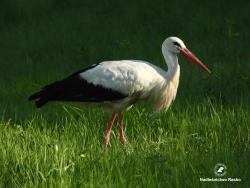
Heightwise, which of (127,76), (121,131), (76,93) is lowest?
(121,131)

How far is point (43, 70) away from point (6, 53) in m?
1.78

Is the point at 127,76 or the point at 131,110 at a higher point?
the point at 127,76

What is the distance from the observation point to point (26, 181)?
15.8 ft

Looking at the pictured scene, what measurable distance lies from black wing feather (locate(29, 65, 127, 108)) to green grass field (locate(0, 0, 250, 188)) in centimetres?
24

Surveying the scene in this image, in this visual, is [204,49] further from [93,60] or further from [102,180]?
[102,180]

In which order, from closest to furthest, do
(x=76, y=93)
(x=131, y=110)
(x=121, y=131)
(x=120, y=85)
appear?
(x=121, y=131)
(x=120, y=85)
(x=76, y=93)
(x=131, y=110)

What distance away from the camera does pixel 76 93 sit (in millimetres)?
6680

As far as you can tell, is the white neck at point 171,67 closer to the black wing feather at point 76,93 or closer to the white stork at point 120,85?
the white stork at point 120,85

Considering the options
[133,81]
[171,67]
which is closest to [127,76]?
[133,81]

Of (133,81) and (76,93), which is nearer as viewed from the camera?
(133,81)

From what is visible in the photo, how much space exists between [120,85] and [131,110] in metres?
0.73

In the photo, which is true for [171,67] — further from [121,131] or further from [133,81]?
[121,131]

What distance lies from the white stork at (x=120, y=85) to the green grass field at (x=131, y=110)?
213 millimetres

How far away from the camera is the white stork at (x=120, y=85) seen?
6.49 metres
